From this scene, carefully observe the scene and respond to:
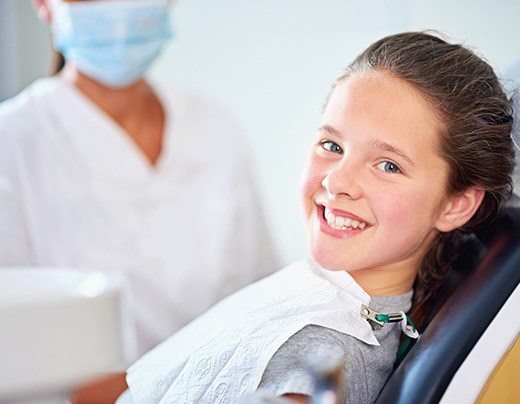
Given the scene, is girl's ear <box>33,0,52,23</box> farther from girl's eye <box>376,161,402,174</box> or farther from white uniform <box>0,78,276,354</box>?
girl's eye <box>376,161,402,174</box>

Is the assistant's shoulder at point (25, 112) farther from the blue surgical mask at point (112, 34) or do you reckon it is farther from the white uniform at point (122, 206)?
the blue surgical mask at point (112, 34)

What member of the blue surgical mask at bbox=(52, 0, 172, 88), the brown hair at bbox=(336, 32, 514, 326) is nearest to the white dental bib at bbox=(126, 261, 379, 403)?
the brown hair at bbox=(336, 32, 514, 326)

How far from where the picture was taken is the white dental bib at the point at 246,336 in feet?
3.86

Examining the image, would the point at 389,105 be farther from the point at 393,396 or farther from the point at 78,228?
the point at 78,228

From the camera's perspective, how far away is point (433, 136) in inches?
49.2

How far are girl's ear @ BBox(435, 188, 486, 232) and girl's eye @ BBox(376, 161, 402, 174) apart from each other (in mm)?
113

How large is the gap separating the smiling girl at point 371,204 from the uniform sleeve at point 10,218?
81 cm

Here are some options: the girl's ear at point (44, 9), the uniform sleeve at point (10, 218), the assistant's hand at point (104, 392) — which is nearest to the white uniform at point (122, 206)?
the uniform sleeve at point (10, 218)

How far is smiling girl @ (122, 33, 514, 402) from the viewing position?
1.21 metres

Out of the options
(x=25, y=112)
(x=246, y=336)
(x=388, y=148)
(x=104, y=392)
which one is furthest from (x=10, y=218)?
(x=388, y=148)

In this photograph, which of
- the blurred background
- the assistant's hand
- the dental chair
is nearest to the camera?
the dental chair

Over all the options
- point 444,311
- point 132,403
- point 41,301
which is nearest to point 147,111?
point 132,403

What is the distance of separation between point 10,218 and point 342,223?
3.50 ft

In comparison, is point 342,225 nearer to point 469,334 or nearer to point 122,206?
point 469,334
